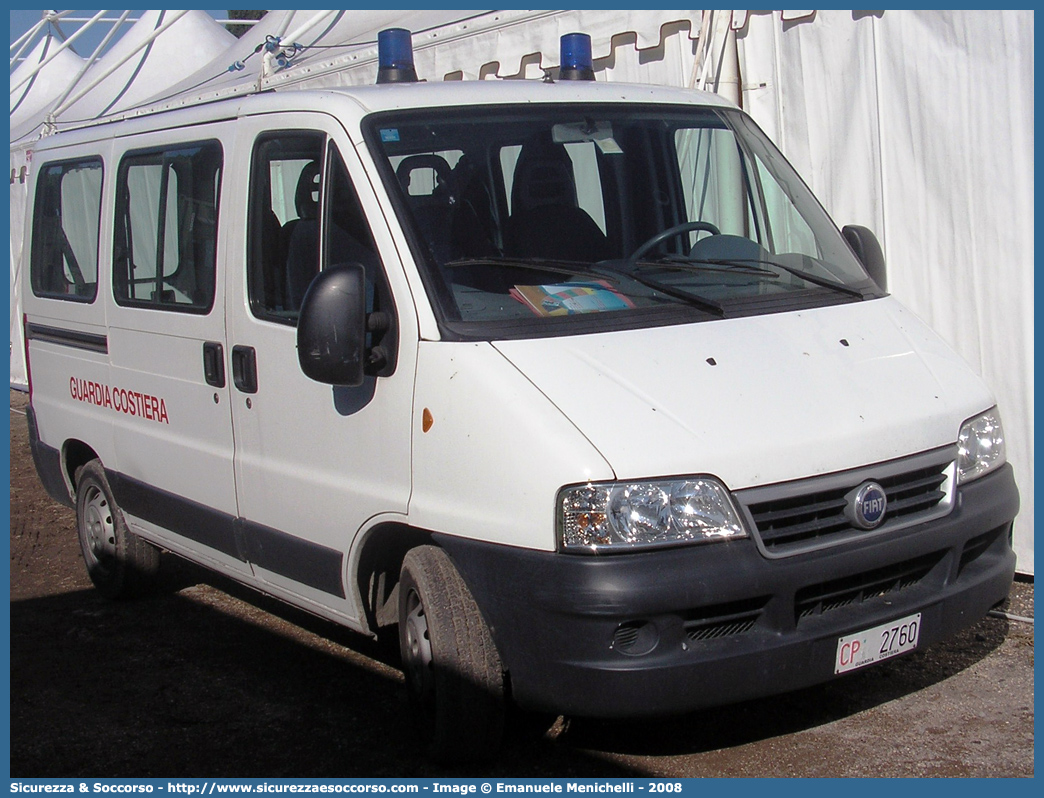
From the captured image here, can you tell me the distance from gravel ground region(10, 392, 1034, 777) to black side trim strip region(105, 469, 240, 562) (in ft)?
1.82

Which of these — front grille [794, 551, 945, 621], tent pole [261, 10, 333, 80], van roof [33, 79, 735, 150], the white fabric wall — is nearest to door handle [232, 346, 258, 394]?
van roof [33, 79, 735, 150]

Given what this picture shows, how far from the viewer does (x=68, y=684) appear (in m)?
5.18

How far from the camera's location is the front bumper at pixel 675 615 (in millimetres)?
3404

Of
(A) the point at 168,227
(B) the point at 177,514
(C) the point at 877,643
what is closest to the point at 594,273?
(C) the point at 877,643

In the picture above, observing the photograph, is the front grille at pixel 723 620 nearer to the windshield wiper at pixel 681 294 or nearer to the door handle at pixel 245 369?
the windshield wiper at pixel 681 294

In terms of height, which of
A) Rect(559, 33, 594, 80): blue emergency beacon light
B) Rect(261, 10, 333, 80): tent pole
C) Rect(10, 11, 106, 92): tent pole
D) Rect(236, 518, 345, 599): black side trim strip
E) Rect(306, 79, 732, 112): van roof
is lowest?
Rect(236, 518, 345, 599): black side trim strip

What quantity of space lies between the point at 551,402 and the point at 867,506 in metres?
0.98

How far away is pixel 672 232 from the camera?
4570 mm

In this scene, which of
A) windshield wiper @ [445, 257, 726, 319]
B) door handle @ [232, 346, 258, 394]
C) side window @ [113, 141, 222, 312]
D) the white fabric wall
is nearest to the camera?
windshield wiper @ [445, 257, 726, 319]

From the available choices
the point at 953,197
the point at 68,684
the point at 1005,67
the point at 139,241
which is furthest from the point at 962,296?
the point at 68,684

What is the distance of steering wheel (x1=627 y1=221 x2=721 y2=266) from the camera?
4395 mm

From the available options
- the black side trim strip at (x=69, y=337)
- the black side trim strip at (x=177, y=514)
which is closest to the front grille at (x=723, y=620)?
the black side trim strip at (x=177, y=514)

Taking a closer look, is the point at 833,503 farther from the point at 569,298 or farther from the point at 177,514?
the point at 177,514

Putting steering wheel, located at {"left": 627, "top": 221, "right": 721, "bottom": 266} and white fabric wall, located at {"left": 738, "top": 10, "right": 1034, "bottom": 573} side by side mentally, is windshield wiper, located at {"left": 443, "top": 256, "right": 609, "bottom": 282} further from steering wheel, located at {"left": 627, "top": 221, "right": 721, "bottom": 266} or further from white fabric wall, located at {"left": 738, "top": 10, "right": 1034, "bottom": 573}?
white fabric wall, located at {"left": 738, "top": 10, "right": 1034, "bottom": 573}
